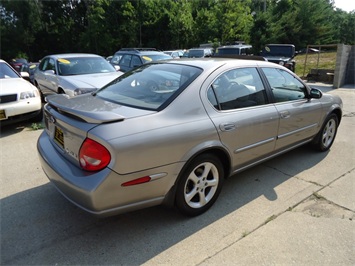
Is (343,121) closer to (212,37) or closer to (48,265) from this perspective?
(48,265)

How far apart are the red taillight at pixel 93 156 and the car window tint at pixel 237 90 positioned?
1.21 meters

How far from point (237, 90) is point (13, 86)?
4773 mm

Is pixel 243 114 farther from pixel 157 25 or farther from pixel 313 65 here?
pixel 157 25

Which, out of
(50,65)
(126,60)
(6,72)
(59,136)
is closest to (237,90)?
(59,136)

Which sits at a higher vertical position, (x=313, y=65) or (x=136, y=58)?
(x=136, y=58)

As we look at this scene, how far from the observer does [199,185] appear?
276 centimetres

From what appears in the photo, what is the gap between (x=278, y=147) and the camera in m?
3.55

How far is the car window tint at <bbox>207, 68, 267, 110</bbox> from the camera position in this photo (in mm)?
2877

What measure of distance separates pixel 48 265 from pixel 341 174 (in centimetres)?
362

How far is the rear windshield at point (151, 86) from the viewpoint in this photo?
267 cm

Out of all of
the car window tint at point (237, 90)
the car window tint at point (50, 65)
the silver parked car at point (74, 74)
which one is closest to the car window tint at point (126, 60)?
the silver parked car at point (74, 74)

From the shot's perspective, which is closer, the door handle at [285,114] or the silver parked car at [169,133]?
the silver parked car at [169,133]

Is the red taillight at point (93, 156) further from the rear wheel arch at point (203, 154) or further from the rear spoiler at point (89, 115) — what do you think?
the rear wheel arch at point (203, 154)

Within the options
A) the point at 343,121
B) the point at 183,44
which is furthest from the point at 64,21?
the point at 343,121
